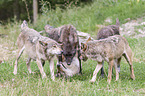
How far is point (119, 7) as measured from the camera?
47.3ft

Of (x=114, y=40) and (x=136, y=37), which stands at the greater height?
(x=114, y=40)

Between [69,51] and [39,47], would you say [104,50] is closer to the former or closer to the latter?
[69,51]

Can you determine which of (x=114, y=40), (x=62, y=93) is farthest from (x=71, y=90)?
(x=114, y=40)

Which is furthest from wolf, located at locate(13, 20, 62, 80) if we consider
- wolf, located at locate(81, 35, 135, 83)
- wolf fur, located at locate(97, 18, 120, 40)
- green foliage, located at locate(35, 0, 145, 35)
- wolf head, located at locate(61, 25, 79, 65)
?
green foliage, located at locate(35, 0, 145, 35)

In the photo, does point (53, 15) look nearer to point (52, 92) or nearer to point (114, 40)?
point (114, 40)

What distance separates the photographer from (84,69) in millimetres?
7418

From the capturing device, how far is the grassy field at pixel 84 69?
4.53 m

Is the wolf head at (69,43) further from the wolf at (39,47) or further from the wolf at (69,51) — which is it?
the wolf at (39,47)

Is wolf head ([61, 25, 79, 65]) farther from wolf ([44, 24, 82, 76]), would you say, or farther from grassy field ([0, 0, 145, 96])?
grassy field ([0, 0, 145, 96])

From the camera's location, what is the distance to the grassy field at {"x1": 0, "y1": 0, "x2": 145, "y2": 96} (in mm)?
4527

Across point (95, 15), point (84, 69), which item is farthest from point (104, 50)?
point (95, 15)

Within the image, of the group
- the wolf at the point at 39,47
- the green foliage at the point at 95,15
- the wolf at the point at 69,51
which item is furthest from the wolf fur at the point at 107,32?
the green foliage at the point at 95,15

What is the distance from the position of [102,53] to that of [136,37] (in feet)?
21.8

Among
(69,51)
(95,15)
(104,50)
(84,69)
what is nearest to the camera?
(104,50)
